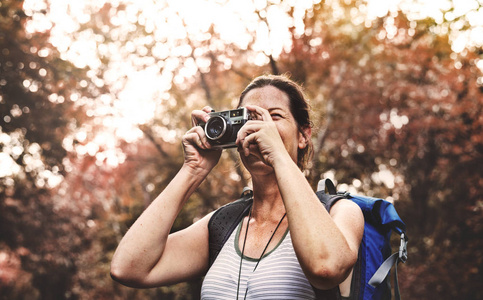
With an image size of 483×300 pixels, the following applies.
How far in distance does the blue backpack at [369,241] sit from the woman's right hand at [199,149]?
8.7 inches

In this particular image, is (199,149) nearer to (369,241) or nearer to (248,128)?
(248,128)

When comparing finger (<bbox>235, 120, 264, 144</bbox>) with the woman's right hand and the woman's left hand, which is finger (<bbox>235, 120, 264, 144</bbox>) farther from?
the woman's right hand

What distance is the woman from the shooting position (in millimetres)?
1380

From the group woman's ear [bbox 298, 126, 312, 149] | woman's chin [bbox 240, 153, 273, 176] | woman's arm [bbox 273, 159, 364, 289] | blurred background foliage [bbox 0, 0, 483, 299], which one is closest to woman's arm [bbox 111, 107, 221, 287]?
woman's chin [bbox 240, 153, 273, 176]

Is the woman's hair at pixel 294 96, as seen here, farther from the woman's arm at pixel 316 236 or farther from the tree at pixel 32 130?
the tree at pixel 32 130

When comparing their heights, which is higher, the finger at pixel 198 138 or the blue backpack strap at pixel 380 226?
the finger at pixel 198 138

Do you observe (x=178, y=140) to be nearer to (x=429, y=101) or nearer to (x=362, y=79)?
(x=362, y=79)

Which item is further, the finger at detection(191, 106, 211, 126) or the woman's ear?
the woman's ear

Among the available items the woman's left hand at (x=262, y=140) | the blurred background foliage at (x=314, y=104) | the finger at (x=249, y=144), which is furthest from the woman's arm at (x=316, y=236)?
the blurred background foliage at (x=314, y=104)

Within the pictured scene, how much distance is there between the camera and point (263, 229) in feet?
5.90

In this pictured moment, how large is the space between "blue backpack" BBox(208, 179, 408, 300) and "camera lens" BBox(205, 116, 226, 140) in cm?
34

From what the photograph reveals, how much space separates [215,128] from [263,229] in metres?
0.46

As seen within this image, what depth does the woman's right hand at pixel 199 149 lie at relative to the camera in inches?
76.5

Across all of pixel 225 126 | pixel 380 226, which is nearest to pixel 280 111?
pixel 225 126
